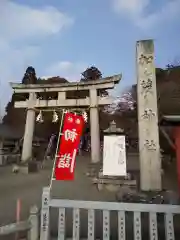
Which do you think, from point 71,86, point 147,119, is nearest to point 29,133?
point 71,86

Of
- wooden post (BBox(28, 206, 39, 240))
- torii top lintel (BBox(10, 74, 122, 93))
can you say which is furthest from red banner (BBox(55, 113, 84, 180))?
torii top lintel (BBox(10, 74, 122, 93))

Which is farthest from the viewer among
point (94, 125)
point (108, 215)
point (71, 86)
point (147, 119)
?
point (71, 86)

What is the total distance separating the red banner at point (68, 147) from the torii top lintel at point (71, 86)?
962 centimetres

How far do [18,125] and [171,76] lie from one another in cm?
2165

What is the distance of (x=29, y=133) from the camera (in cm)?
1599

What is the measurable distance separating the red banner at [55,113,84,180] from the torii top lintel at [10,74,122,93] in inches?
379

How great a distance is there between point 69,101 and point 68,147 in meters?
10.4

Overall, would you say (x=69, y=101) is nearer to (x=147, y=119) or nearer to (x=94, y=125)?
(x=94, y=125)

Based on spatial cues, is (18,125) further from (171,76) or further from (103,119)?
(171,76)

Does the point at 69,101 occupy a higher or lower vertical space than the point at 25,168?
higher

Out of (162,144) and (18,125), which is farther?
(18,125)

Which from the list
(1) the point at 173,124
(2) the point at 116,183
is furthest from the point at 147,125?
(1) the point at 173,124

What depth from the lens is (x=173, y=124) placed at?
4816mm

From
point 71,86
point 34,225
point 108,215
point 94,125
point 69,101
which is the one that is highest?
point 71,86
